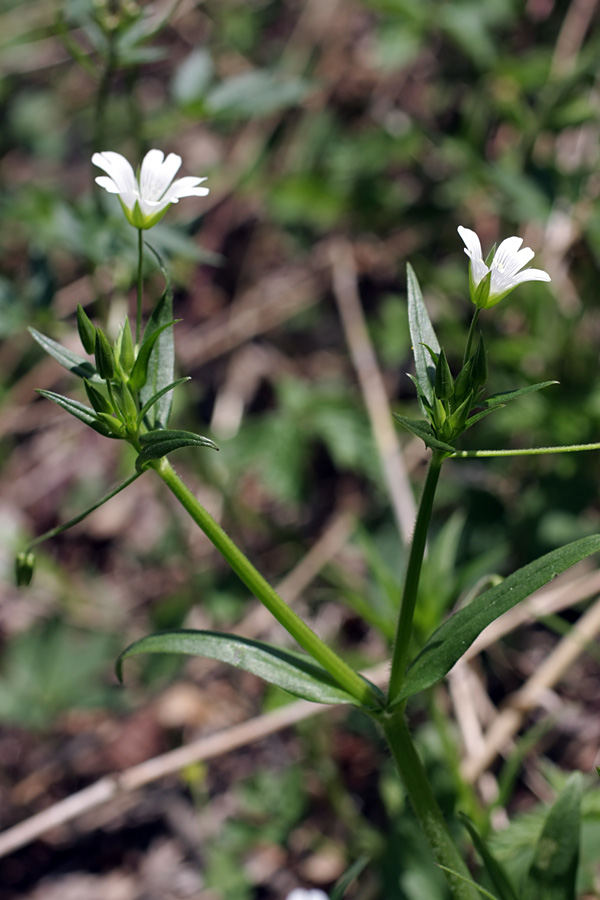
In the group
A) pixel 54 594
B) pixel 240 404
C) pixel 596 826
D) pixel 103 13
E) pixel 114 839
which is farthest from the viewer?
pixel 240 404

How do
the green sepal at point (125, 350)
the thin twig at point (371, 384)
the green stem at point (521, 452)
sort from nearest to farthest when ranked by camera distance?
the green stem at point (521, 452), the green sepal at point (125, 350), the thin twig at point (371, 384)

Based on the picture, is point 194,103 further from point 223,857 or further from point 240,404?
point 223,857

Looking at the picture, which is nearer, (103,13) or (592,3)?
(103,13)

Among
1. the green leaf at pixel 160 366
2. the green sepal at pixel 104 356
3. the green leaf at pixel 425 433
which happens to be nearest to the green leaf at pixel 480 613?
the green leaf at pixel 425 433

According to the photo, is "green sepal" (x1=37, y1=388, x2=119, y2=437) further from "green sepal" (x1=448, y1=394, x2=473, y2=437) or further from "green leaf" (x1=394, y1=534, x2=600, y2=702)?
"green leaf" (x1=394, y1=534, x2=600, y2=702)

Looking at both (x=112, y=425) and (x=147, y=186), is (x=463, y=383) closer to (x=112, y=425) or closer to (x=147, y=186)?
(x=112, y=425)

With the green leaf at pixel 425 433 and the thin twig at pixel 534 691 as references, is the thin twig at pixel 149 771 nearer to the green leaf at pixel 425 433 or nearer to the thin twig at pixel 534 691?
the thin twig at pixel 534 691

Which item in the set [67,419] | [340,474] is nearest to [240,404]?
[340,474]
